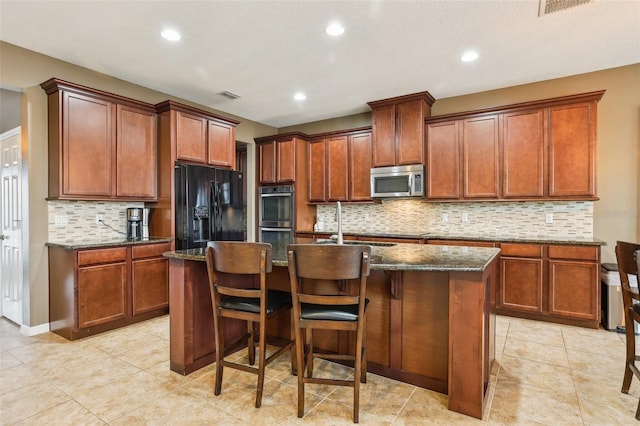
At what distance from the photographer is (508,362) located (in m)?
2.60

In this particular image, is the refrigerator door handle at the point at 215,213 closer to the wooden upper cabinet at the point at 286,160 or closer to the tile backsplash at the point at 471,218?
the wooden upper cabinet at the point at 286,160

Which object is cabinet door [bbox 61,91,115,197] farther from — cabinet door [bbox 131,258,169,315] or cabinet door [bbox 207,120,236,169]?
cabinet door [bbox 207,120,236,169]

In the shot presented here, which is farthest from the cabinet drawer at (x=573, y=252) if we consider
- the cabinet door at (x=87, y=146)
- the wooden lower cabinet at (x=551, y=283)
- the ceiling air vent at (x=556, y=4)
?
the cabinet door at (x=87, y=146)

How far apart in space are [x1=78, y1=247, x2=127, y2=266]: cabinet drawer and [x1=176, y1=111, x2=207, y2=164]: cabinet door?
4.20ft

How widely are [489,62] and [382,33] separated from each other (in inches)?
54.0

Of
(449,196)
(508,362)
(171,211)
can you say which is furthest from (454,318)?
(171,211)

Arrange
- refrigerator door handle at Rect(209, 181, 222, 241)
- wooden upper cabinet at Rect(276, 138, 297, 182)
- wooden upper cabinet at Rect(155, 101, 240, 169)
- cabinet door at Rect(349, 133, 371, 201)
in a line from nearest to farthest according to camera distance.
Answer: wooden upper cabinet at Rect(155, 101, 240, 169) < refrigerator door handle at Rect(209, 181, 222, 241) < cabinet door at Rect(349, 133, 371, 201) < wooden upper cabinet at Rect(276, 138, 297, 182)

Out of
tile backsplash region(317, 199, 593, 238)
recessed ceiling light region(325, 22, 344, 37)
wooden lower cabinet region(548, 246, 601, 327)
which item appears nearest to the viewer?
recessed ceiling light region(325, 22, 344, 37)

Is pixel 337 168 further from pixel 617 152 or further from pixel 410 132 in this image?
pixel 617 152

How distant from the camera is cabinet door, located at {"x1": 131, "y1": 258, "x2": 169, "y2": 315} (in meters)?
3.51

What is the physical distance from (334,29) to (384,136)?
2.06 metres

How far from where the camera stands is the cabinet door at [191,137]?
400 cm

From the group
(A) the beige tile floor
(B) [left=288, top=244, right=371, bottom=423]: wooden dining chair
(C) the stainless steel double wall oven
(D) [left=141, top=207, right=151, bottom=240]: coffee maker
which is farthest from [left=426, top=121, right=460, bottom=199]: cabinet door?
(D) [left=141, top=207, right=151, bottom=240]: coffee maker

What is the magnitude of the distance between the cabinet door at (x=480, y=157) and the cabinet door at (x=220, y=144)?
3.14 metres
